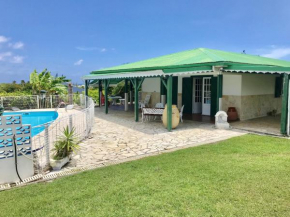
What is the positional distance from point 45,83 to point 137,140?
1623 centimetres

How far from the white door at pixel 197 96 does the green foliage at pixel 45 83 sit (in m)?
13.7

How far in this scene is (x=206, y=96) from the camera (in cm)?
1551

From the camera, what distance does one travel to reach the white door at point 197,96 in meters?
15.8

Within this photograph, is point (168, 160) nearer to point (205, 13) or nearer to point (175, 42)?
point (205, 13)

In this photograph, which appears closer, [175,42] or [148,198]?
[148,198]

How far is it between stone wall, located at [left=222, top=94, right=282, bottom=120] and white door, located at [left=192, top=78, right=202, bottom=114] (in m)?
2.16

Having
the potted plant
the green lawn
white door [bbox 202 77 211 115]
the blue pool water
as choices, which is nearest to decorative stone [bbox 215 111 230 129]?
white door [bbox 202 77 211 115]

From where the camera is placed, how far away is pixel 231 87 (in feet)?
44.9

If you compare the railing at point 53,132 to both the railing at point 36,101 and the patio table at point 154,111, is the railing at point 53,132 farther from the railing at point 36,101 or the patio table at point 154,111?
the railing at point 36,101

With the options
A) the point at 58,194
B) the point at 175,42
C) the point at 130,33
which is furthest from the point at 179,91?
the point at 130,33

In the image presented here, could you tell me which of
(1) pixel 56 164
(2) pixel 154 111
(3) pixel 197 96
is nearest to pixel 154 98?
(3) pixel 197 96

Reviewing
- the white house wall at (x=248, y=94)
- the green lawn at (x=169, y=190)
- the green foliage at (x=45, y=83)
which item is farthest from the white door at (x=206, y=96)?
the green foliage at (x=45, y=83)

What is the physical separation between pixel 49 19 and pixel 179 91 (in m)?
41.8

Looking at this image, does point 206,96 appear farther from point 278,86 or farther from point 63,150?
point 63,150
